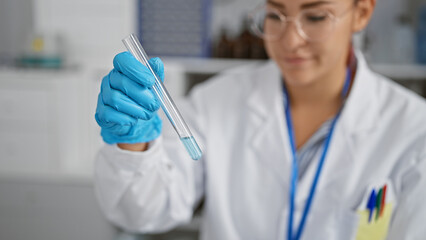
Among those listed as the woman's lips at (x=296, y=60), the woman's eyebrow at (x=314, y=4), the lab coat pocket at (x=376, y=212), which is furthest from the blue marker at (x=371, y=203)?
the woman's eyebrow at (x=314, y=4)

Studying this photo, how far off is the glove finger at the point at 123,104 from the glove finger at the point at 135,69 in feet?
0.14

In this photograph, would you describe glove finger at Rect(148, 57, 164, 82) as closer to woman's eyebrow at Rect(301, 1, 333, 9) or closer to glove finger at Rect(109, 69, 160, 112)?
glove finger at Rect(109, 69, 160, 112)

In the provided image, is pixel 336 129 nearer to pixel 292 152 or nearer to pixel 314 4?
pixel 292 152

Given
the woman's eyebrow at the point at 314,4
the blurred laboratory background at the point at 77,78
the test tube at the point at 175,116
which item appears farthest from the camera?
the blurred laboratory background at the point at 77,78

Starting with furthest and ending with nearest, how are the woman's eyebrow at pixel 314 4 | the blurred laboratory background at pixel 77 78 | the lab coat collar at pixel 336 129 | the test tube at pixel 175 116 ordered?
the blurred laboratory background at pixel 77 78
the lab coat collar at pixel 336 129
the woman's eyebrow at pixel 314 4
the test tube at pixel 175 116

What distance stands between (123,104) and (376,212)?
0.67m

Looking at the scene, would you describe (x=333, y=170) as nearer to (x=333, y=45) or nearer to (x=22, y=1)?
(x=333, y=45)

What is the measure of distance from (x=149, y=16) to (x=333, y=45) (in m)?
1.51

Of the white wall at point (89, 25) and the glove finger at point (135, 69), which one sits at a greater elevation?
the glove finger at point (135, 69)

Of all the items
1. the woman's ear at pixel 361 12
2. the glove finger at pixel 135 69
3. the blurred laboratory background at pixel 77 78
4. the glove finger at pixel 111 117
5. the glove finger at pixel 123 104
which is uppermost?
the woman's ear at pixel 361 12

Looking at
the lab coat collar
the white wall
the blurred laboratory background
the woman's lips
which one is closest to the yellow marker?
the lab coat collar

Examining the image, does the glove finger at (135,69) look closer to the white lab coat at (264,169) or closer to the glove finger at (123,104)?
the glove finger at (123,104)

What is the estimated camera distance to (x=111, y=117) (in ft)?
2.68

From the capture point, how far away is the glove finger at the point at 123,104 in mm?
808
